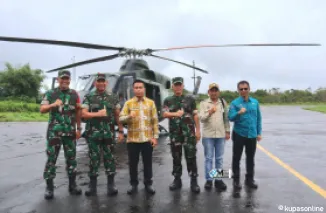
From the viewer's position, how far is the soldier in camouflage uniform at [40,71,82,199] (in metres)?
5.12

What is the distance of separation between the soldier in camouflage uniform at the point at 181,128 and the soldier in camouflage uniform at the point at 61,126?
155cm

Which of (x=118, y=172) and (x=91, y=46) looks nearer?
(x=118, y=172)

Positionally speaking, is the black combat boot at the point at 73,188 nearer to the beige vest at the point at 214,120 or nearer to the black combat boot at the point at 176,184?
the black combat boot at the point at 176,184

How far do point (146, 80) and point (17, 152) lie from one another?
498cm

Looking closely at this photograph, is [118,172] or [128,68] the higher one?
[128,68]

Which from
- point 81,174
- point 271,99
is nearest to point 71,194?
point 81,174

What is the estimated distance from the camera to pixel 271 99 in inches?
2975

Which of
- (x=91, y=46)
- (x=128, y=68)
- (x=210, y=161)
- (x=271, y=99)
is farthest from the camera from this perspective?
(x=271, y=99)

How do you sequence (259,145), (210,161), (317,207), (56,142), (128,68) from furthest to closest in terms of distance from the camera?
1. (128,68)
2. (259,145)
3. (210,161)
4. (56,142)
5. (317,207)

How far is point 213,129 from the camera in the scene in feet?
18.0

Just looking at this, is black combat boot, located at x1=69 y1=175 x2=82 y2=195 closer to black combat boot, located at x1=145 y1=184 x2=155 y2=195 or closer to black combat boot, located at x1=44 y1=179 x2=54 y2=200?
black combat boot, located at x1=44 y1=179 x2=54 y2=200

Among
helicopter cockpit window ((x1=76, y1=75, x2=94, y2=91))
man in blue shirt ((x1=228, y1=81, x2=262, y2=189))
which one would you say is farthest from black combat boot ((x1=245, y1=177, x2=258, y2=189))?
helicopter cockpit window ((x1=76, y1=75, x2=94, y2=91))

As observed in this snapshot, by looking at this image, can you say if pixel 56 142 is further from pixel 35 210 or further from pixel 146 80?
pixel 146 80

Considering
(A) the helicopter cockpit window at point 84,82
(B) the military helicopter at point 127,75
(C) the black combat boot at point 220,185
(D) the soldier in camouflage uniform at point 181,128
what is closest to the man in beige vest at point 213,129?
(C) the black combat boot at point 220,185
